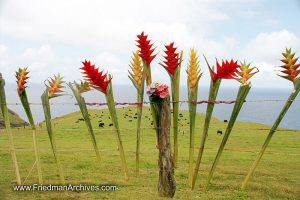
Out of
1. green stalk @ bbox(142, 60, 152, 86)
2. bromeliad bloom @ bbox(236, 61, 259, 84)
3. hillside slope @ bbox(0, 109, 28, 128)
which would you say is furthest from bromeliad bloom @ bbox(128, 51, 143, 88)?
hillside slope @ bbox(0, 109, 28, 128)

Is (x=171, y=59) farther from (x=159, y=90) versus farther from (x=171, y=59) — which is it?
(x=159, y=90)

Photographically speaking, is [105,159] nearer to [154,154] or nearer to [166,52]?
[154,154]

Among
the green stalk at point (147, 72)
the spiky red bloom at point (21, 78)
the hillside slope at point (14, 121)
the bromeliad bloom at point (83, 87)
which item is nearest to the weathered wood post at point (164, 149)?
the green stalk at point (147, 72)

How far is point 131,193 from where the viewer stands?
4598 mm

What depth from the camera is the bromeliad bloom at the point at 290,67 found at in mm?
4520

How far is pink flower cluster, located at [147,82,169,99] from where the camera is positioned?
4.36m

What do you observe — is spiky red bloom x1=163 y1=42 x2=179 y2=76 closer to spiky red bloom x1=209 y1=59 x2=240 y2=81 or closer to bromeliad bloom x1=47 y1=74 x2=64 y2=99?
spiky red bloom x1=209 y1=59 x2=240 y2=81

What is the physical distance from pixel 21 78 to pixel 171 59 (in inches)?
95.3

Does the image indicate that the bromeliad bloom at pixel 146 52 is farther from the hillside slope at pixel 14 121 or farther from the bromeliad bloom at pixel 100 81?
the hillside slope at pixel 14 121

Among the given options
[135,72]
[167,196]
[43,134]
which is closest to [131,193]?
[167,196]

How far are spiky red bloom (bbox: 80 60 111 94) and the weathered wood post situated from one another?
84 centimetres

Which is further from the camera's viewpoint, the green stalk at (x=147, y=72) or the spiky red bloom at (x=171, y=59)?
the green stalk at (x=147, y=72)

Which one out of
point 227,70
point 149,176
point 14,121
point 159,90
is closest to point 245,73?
point 227,70

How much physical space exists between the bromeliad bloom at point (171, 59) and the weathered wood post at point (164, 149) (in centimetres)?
54
